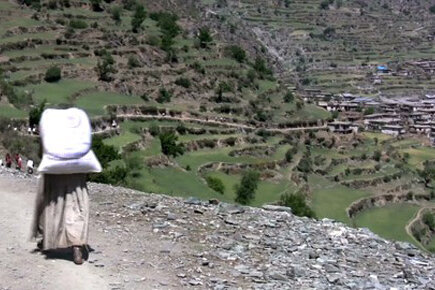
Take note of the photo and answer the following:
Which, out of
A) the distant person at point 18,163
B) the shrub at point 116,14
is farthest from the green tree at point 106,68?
the distant person at point 18,163

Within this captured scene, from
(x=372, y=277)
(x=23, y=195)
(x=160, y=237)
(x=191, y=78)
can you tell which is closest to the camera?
(x=372, y=277)

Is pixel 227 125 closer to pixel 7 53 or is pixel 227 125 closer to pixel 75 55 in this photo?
pixel 75 55

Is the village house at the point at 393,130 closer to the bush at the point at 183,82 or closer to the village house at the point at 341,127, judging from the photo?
the village house at the point at 341,127

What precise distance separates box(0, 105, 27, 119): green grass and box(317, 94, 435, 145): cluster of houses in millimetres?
41452

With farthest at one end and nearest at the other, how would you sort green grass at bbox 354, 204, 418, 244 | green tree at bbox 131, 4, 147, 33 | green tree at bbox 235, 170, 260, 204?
green tree at bbox 131, 4, 147, 33 → green grass at bbox 354, 204, 418, 244 → green tree at bbox 235, 170, 260, 204

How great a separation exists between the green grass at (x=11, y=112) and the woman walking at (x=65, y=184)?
77.9 feet

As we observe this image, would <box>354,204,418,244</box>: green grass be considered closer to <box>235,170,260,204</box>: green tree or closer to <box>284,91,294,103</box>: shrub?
<box>235,170,260,204</box>: green tree

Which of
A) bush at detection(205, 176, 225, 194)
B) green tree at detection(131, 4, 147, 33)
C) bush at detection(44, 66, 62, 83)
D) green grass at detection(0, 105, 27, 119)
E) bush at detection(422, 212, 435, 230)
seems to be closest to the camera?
green grass at detection(0, 105, 27, 119)

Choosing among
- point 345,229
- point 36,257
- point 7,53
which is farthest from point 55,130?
point 7,53

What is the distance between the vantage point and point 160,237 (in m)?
9.64

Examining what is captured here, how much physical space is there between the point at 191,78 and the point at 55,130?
45795 mm

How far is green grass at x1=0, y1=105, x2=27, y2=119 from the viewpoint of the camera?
1233 inches

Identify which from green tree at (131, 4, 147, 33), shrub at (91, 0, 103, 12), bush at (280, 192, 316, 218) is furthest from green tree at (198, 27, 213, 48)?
bush at (280, 192, 316, 218)

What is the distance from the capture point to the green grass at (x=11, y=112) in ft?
103
